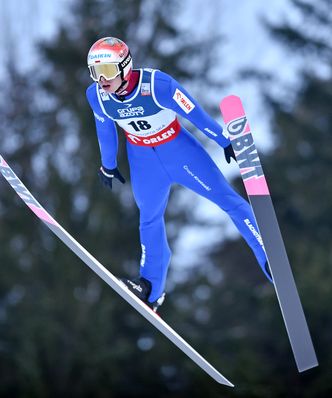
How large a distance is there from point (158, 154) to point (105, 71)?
0.73m

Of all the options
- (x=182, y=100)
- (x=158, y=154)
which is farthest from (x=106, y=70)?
(x=158, y=154)

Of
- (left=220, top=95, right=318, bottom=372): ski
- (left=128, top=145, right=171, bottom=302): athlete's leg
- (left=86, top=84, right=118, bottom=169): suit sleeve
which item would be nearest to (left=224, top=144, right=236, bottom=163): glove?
(left=220, top=95, right=318, bottom=372): ski

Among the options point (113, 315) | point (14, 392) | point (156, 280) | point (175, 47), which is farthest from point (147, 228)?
point (175, 47)

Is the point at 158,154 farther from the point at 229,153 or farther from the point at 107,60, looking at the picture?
the point at 107,60

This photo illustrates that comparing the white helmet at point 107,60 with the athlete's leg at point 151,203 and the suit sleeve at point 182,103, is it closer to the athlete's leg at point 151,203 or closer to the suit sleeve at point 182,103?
the suit sleeve at point 182,103

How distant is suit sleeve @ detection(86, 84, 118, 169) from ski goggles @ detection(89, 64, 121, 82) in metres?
0.29

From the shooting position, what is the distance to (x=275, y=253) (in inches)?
244

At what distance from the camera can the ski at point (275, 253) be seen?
6.16 meters

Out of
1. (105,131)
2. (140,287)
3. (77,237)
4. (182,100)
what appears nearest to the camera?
(182,100)

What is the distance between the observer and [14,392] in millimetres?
15492

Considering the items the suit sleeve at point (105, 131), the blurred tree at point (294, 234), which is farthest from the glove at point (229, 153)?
the blurred tree at point (294, 234)

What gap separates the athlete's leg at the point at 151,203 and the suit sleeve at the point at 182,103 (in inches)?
16.5

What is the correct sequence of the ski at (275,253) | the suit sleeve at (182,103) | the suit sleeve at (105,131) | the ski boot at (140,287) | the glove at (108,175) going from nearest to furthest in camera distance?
the ski at (275,253), the suit sleeve at (182,103), the suit sleeve at (105,131), the glove at (108,175), the ski boot at (140,287)

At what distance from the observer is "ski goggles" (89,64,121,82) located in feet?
20.2
